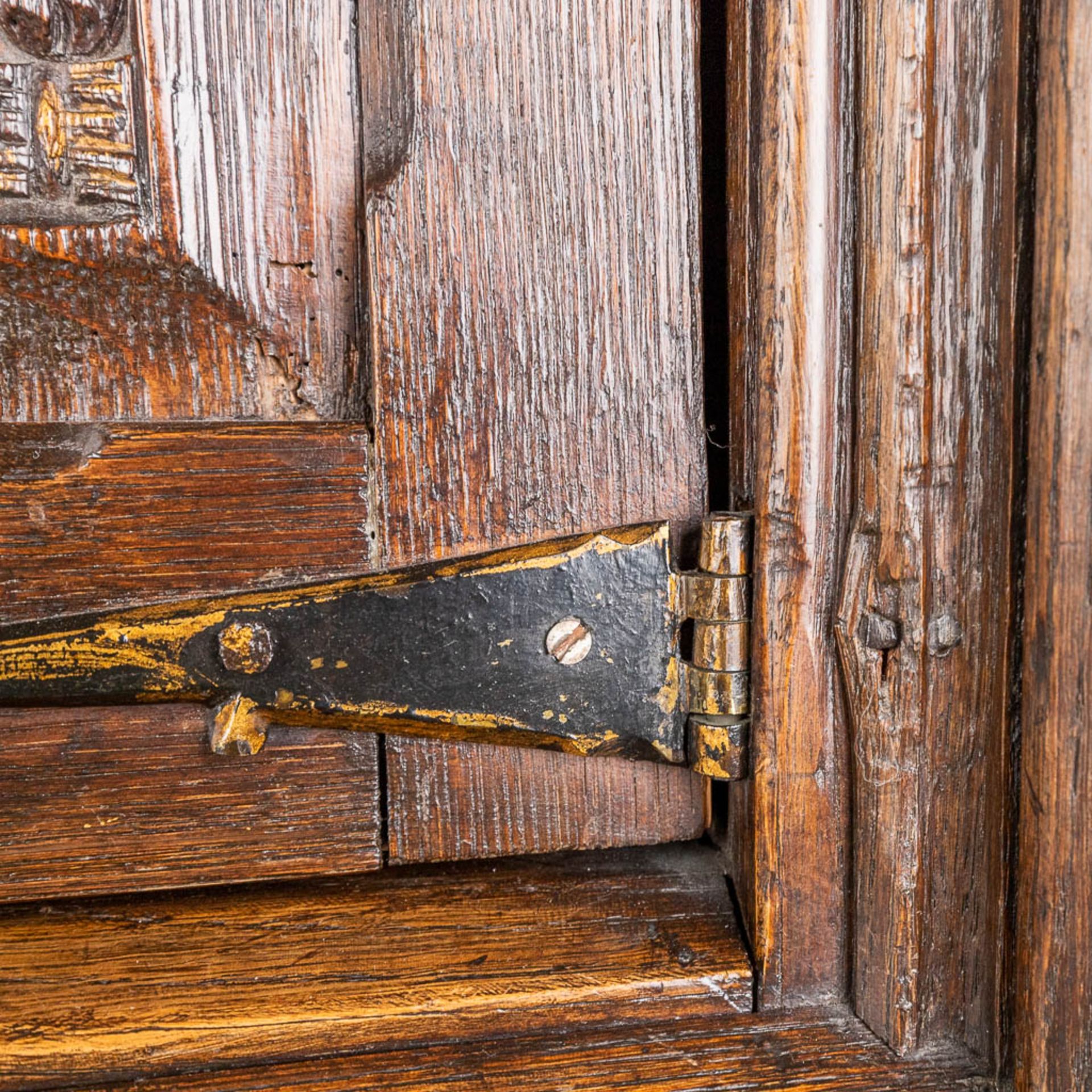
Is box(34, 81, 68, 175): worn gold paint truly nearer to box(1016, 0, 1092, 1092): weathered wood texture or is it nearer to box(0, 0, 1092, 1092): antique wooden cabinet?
box(0, 0, 1092, 1092): antique wooden cabinet

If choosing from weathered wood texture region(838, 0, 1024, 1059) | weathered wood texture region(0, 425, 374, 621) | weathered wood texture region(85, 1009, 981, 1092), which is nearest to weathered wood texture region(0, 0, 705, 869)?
weathered wood texture region(0, 425, 374, 621)

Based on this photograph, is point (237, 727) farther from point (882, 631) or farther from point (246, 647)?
point (882, 631)

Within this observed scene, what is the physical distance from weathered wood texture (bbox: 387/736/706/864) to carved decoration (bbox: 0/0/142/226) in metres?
0.35

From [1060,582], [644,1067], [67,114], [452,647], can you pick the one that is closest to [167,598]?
[452,647]

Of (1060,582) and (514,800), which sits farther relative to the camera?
(514,800)

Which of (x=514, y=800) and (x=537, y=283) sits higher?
(x=537, y=283)

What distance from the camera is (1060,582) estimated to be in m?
0.39

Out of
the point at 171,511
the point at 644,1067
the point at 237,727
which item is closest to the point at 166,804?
the point at 237,727

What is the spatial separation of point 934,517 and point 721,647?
133mm

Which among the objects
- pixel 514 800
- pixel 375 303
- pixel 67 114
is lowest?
pixel 514 800

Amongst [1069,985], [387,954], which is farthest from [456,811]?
[1069,985]

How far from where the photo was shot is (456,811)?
1.66 feet

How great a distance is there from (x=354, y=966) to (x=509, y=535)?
10.3 inches

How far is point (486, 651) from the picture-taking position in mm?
476
